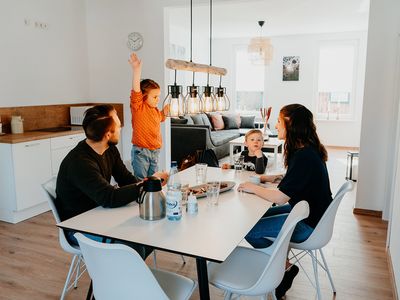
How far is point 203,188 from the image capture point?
2338 mm

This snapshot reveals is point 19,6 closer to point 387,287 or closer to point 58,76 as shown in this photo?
point 58,76

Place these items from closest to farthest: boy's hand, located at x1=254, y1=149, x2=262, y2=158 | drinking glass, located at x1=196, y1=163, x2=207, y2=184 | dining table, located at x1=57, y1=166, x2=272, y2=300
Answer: dining table, located at x1=57, y1=166, x2=272, y2=300 < drinking glass, located at x1=196, y1=163, x2=207, y2=184 < boy's hand, located at x1=254, y1=149, x2=262, y2=158

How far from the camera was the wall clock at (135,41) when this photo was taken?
4859mm

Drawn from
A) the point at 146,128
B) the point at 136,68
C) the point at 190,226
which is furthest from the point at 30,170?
the point at 190,226

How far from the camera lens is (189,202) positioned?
77.2 inches

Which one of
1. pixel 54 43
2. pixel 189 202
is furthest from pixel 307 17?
pixel 189 202

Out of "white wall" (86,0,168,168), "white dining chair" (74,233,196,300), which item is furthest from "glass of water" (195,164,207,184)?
"white wall" (86,0,168,168)

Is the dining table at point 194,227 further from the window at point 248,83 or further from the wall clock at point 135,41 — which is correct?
the window at point 248,83

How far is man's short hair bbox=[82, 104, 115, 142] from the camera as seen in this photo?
2132 mm

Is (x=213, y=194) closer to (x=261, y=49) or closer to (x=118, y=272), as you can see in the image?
(x=118, y=272)

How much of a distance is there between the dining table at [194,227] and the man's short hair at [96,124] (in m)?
0.43

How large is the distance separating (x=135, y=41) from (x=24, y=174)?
224 cm

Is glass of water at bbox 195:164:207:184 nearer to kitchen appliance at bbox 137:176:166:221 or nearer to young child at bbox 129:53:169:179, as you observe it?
kitchen appliance at bbox 137:176:166:221

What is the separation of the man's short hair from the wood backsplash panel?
251cm
